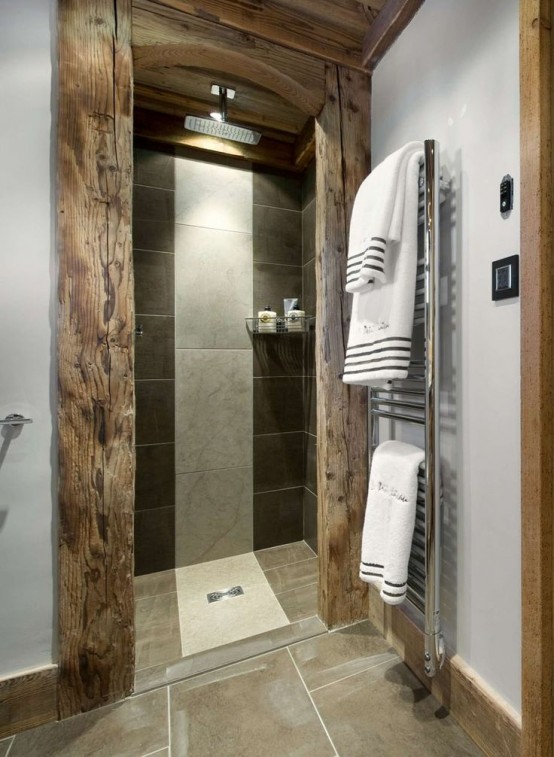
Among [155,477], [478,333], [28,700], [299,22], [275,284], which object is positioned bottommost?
[28,700]

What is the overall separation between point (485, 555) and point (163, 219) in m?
2.03

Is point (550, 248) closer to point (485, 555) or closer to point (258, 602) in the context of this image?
point (485, 555)

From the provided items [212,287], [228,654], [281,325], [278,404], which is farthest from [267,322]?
[228,654]

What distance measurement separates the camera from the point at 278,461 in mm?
2172

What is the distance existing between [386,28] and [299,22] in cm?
32

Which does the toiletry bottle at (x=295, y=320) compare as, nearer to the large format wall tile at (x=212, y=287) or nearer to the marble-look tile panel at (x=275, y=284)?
the marble-look tile panel at (x=275, y=284)

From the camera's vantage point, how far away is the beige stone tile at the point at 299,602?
153cm

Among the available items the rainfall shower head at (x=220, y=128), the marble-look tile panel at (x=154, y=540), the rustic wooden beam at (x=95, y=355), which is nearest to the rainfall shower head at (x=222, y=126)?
the rainfall shower head at (x=220, y=128)

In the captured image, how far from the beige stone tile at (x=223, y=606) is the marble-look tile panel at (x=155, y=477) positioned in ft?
1.34

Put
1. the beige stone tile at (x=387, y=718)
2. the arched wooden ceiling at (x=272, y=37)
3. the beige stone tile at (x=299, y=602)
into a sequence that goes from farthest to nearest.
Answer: the beige stone tile at (x=299, y=602), the arched wooden ceiling at (x=272, y=37), the beige stone tile at (x=387, y=718)

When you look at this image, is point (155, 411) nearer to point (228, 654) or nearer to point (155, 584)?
point (155, 584)

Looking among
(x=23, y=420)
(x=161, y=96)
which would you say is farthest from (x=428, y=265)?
(x=161, y=96)

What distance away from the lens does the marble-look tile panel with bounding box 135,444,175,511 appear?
1885 millimetres

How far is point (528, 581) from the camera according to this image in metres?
0.81
